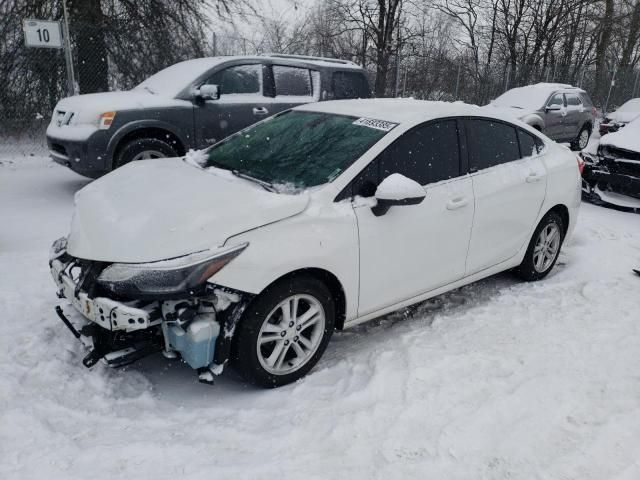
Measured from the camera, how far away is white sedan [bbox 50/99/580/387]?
271 centimetres

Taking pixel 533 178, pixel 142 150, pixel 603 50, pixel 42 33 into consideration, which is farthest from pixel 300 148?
pixel 603 50

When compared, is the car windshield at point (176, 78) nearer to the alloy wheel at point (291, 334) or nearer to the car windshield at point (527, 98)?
the alloy wheel at point (291, 334)

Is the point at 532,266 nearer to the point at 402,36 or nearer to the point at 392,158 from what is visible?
the point at 392,158

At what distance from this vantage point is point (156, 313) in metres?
2.69

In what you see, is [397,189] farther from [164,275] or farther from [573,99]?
[573,99]

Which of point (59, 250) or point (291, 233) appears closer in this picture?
point (291, 233)

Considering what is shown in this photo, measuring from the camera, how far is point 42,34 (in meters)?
8.43

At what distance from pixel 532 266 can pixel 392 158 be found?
Answer: 6.69 feet

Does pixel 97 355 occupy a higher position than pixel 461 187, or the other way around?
pixel 461 187

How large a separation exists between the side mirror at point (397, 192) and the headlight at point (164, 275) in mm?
1027

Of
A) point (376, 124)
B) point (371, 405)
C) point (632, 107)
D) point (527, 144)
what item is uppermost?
point (376, 124)

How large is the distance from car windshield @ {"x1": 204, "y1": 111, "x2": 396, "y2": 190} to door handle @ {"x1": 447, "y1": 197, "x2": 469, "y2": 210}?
2.30 feet

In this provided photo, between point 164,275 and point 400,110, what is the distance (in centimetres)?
215

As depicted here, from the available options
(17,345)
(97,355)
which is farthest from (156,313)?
(17,345)
